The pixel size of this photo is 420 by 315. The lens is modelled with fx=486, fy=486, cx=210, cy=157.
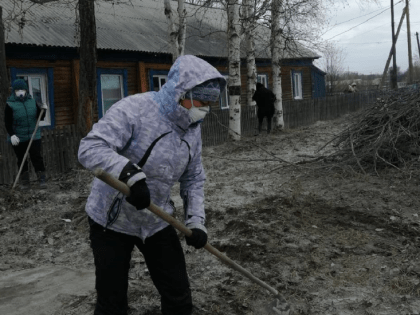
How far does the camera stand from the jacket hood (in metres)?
2.38

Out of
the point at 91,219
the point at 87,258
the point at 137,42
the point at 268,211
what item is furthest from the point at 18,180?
the point at 137,42

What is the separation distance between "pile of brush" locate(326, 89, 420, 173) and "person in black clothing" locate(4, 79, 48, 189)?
4750mm

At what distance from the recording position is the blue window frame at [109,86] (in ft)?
48.2

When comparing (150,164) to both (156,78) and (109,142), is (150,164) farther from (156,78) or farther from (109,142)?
(156,78)

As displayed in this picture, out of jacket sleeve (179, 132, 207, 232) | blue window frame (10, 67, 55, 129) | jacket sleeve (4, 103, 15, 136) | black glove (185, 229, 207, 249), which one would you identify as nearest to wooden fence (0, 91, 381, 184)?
jacket sleeve (4, 103, 15, 136)

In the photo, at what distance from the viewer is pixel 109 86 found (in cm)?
1512

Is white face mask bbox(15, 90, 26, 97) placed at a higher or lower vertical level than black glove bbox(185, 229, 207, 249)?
higher

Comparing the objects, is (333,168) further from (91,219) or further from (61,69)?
(61,69)

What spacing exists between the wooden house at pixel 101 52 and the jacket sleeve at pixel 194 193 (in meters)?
7.37

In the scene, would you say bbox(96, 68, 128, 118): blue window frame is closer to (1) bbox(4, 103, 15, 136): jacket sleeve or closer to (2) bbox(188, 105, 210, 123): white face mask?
(1) bbox(4, 103, 15, 136): jacket sleeve

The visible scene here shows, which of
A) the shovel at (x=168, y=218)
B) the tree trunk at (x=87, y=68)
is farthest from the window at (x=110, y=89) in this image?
the shovel at (x=168, y=218)

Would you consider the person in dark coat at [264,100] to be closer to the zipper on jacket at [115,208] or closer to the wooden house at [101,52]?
the wooden house at [101,52]

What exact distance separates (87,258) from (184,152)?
2.60 m

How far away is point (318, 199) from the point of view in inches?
237
